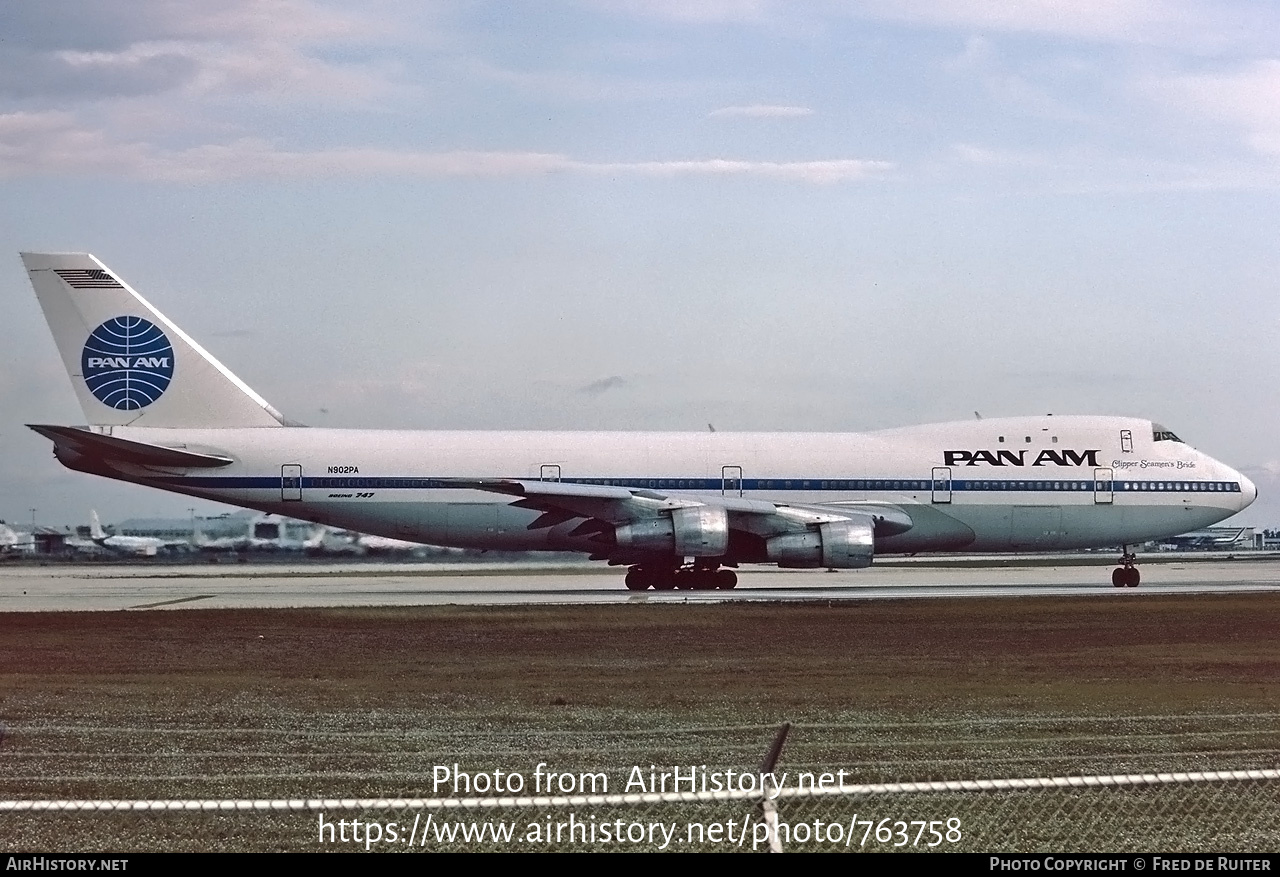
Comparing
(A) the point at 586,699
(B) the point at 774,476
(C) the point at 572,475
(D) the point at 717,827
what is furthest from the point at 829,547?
(D) the point at 717,827

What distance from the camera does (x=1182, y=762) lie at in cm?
1209

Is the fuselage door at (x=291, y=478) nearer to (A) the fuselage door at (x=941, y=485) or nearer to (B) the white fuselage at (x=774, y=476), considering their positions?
(B) the white fuselage at (x=774, y=476)

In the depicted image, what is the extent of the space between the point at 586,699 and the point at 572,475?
22108 millimetres

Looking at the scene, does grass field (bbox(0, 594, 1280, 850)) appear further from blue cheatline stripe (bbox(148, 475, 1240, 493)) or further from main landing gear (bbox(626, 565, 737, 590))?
main landing gear (bbox(626, 565, 737, 590))

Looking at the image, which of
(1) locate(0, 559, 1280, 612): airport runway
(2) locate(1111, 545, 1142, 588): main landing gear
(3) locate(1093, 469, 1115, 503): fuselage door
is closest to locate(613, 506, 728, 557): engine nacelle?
(1) locate(0, 559, 1280, 612): airport runway

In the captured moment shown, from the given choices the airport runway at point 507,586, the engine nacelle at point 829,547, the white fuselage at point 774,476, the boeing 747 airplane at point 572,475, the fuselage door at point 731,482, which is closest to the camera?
the airport runway at point 507,586

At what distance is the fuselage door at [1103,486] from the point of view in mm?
40406

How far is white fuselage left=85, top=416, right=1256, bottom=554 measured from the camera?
1473 inches

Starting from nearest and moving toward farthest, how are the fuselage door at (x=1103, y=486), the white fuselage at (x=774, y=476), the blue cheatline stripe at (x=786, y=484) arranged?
the blue cheatline stripe at (x=786, y=484), the white fuselage at (x=774, y=476), the fuselage door at (x=1103, y=486)

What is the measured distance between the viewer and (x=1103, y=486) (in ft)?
133

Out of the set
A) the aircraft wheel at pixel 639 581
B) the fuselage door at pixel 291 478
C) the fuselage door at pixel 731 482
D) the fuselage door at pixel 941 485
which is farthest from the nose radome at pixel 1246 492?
the fuselage door at pixel 291 478

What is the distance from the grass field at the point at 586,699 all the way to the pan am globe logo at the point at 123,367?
10.4 m

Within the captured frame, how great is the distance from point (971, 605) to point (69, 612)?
18.3 meters

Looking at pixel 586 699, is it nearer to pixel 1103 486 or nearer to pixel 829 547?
pixel 829 547
